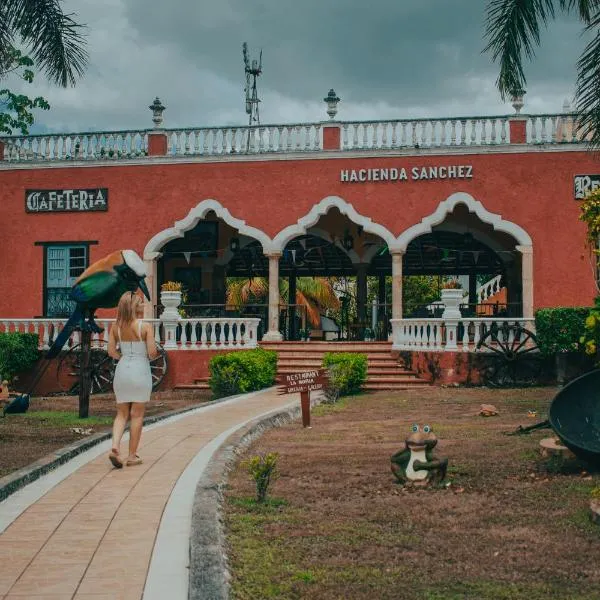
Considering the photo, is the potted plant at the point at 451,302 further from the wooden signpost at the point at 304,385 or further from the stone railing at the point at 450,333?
the wooden signpost at the point at 304,385

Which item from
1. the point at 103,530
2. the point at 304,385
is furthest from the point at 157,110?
the point at 103,530

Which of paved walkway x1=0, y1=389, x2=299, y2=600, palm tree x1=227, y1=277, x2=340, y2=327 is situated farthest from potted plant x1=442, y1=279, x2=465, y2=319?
palm tree x1=227, y1=277, x2=340, y2=327

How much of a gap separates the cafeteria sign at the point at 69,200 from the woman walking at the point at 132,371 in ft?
39.7

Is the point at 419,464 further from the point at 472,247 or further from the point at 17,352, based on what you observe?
the point at 472,247

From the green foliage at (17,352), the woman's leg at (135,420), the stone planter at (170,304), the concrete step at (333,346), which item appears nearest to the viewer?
the woman's leg at (135,420)

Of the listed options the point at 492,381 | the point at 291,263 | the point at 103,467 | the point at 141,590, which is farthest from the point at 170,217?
the point at 141,590

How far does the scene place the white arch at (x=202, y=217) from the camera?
18.7 meters

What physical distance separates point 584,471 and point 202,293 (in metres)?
16.0

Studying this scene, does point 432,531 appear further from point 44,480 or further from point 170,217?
point 170,217

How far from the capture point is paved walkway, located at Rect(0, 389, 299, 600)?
4.12 meters

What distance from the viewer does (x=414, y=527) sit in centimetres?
551

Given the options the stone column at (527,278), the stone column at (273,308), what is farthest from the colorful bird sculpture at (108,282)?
the stone column at (527,278)

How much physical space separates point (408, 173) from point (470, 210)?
151cm

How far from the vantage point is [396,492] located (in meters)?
6.59
